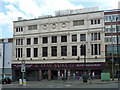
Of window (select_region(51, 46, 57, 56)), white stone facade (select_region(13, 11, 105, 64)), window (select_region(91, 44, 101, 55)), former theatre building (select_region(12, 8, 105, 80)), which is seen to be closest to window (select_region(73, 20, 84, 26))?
former theatre building (select_region(12, 8, 105, 80))

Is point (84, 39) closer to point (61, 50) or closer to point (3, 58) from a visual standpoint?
point (61, 50)

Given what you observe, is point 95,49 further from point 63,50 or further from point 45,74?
point 45,74

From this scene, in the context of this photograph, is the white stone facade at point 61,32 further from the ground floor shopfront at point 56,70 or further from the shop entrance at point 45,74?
the shop entrance at point 45,74

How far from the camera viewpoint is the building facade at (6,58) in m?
57.1

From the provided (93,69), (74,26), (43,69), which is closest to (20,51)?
(43,69)

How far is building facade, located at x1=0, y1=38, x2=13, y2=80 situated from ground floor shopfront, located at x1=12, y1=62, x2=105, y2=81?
2.13 m

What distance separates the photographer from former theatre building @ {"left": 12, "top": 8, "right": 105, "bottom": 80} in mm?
47062

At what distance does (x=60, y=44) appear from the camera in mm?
50688

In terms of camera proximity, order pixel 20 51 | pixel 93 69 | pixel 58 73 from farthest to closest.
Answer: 1. pixel 20 51
2. pixel 58 73
3. pixel 93 69

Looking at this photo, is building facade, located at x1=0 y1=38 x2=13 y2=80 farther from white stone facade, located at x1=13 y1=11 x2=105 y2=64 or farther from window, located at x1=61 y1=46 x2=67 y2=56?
window, located at x1=61 y1=46 x2=67 y2=56

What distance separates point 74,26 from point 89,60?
8.95 meters

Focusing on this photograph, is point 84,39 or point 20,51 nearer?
point 84,39

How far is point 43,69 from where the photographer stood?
171 ft

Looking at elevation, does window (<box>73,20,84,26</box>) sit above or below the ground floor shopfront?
above
